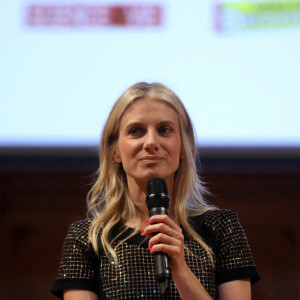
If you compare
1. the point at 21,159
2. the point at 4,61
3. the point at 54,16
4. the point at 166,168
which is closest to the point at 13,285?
the point at 21,159

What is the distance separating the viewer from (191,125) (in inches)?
55.1

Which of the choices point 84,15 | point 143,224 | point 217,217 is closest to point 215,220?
point 217,217

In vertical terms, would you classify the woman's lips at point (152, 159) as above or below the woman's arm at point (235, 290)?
above

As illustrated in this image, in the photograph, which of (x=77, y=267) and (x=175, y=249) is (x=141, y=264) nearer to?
(x=77, y=267)

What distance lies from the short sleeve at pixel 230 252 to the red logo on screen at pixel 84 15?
49.5 inches

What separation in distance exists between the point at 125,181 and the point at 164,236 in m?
0.42

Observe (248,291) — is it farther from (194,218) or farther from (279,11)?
(279,11)

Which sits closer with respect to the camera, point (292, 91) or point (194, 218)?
point (194, 218)

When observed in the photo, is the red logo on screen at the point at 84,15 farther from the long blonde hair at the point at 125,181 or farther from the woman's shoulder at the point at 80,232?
the woman's shoulder at the point at 80,232

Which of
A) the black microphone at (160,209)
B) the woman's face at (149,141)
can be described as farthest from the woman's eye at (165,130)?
the black microphone at (160,209)

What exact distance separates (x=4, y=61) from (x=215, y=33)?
87 centimetres

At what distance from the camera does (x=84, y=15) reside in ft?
7.82

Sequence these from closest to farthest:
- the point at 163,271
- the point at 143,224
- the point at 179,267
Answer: the point at 163,271
the point at 179,267
the point at 143,224

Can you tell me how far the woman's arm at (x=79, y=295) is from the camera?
1240 millimetres
